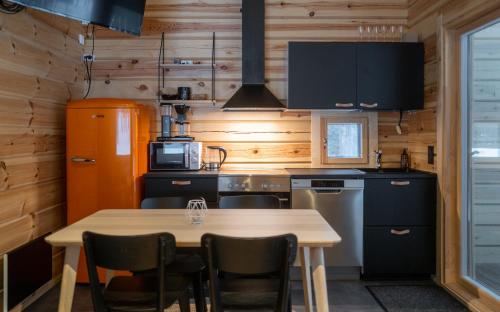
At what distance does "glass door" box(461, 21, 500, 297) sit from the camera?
9.95 ft

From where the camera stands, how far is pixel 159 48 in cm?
427

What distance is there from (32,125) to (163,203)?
1317 mm

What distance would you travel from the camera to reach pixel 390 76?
3832 millimetres

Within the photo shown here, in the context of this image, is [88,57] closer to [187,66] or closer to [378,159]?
[187,66]

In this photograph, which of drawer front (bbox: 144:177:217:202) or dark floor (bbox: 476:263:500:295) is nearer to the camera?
dark floor (bbox: 476:263:500:295)

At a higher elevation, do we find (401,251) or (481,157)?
(481,157)

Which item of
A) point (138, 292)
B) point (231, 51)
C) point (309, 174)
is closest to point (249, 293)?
point (138, 292)

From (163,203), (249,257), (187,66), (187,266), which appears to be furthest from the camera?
(187,66)

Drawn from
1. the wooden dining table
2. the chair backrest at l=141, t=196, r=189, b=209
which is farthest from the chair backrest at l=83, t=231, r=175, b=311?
the chair backrest at l=141, t=196, r=189, b=209

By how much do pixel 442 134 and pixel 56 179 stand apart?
11.0 ft

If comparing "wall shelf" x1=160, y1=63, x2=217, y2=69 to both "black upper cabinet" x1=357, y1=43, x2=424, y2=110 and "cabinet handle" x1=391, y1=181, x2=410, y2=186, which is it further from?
"cabinet handle" x1=391, y1=181, x2=410, y2=186

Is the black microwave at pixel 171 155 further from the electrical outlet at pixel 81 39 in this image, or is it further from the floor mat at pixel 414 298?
the floor mat at pixel 414 298

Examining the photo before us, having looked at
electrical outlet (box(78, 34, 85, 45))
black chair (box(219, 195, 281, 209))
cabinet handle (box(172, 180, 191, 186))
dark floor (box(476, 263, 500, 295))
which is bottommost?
dark floor (box(476, 263, 500, 295))

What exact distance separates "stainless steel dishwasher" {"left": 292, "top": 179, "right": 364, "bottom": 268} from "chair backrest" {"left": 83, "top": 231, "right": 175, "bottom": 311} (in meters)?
1.96
